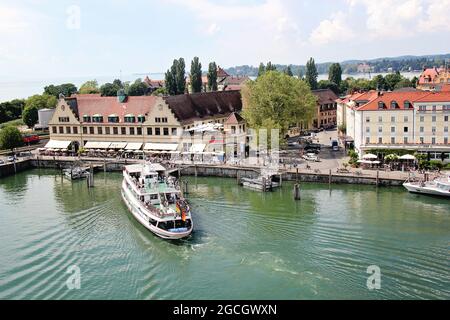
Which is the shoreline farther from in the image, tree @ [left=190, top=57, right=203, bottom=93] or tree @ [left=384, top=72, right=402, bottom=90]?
tree @ [left=384, top=72, right=402, bottom=90]

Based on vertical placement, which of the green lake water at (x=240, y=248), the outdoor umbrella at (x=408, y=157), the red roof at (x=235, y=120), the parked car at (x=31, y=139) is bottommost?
the green lake water at (x=240, y=248)

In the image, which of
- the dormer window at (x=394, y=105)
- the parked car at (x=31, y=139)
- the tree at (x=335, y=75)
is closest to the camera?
the dormer window at (x=394, y=105)

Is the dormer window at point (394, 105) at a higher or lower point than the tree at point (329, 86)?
lower

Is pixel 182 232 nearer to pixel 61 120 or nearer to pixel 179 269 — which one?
pixel 179 269

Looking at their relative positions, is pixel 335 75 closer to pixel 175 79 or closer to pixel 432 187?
pixel 175 79

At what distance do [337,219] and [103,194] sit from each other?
2603 cm

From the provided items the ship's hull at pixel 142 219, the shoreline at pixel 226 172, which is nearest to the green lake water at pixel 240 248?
the ship's hull at pixel 142 219

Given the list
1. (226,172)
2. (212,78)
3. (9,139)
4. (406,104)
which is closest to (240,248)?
(226,172)

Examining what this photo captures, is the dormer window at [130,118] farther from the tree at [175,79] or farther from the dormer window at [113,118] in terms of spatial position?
the tree at [175,79]

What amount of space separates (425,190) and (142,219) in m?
28.2

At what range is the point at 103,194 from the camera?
2259 inches

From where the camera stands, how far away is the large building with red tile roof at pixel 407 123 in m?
63.0

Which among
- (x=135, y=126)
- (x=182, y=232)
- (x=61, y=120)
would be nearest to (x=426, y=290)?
(x=182, y=232)

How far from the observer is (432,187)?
172ft
